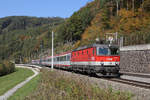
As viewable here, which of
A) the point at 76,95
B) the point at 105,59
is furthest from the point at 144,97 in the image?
the point at 105,59

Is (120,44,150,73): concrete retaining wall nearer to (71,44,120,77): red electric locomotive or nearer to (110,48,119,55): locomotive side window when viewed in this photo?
(110,48,119,55): locomotive side window

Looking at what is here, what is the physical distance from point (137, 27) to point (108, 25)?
1433 centimetres

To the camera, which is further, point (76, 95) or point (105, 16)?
point (105, 16)

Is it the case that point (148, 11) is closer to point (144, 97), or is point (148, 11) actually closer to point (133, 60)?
point (133, 60)

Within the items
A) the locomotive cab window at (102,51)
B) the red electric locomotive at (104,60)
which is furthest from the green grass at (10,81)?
the locomotive cab window at (102,51)

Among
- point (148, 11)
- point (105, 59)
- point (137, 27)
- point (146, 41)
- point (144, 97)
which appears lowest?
point (144, 97)

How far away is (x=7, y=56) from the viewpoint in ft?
555

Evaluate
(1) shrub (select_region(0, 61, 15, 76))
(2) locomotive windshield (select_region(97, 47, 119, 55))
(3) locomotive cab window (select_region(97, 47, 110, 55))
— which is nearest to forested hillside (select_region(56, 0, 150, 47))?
(2) locomotive windshield (select_region(97, 47, 119, 55))

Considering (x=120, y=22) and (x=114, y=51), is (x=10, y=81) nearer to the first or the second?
(x=114, y=51)

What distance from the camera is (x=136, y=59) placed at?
2505 cm

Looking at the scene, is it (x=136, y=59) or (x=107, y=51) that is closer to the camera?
(x=107, y=51)

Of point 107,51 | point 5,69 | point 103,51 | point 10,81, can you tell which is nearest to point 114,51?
point 107,51

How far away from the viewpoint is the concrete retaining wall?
2316cm

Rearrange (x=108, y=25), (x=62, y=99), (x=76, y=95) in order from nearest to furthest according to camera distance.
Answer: (x=62, y=99) → (x=76, y=95) → (x=108, y=25)
